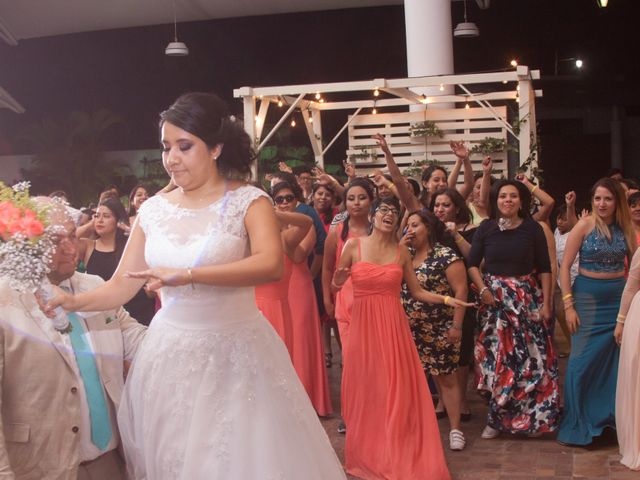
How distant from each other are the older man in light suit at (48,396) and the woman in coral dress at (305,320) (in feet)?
11.6

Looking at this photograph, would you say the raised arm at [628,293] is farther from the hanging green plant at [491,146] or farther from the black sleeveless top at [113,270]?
the hanging green plant at [491,146]

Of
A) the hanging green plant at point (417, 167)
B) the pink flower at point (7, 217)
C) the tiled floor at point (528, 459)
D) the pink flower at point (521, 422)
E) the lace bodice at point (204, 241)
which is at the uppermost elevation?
the hanging green plant at point (417, 167)

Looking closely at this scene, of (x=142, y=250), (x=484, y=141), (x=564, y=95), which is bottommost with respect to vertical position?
(x=142, y=250)

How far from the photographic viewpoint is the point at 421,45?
13.1 m

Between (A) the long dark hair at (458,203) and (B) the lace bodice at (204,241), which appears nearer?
(B) the lace bodice at (204,241)

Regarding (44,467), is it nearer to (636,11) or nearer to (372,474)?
(372,474)

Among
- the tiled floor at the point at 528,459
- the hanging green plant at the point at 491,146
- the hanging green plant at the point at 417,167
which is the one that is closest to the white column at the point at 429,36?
the hanging green plant at the point at 417,167

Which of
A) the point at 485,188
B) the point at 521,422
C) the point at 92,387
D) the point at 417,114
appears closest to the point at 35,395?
the point at 92,387

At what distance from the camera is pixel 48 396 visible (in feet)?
9.41

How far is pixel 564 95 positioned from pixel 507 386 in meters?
13.9

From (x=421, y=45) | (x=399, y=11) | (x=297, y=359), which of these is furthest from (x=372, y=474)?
(x=399, y=11)

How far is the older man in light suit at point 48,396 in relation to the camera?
2832 millimetres

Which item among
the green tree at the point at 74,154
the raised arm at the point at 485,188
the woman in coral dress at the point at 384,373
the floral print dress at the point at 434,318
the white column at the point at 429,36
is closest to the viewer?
the woman in coral dress at the point at 384,373

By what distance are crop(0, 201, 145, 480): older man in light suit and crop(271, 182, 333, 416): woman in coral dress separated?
355 cm
